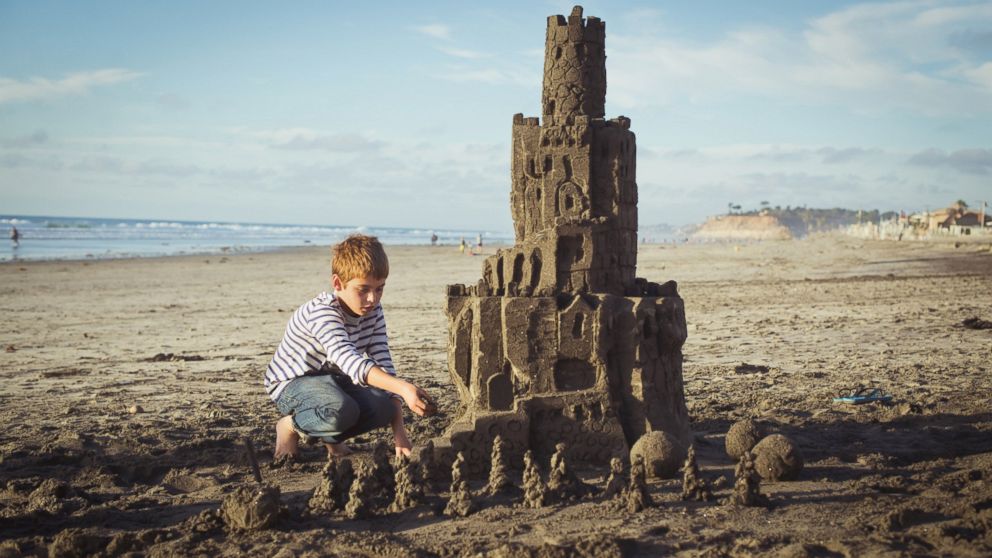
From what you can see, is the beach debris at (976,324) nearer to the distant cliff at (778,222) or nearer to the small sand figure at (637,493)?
the small sand figure at (637,493)

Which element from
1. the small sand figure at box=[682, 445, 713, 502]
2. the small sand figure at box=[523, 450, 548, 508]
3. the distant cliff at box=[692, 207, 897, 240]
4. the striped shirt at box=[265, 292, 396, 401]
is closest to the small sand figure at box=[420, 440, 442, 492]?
the striped shirt at box=[265, 292, 396, 401]

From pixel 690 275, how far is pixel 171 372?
2091 centimetres

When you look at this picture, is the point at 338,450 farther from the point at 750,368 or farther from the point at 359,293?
the point at 750,368

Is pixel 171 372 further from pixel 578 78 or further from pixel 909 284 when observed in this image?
pixel 909 284

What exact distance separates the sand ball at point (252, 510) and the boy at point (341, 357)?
86 cm

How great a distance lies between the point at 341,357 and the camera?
5.50m

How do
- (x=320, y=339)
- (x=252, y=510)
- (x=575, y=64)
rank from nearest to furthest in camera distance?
(x=252, y=510), (x=320, y=339), (x=575, y=64)

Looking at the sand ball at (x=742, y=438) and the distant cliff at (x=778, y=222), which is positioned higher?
the distant cliff at (x=778, y=222)

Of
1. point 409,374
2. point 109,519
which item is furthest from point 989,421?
point 109,519

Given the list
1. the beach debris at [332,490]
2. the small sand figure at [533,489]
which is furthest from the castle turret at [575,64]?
the beach debris at [332,490]

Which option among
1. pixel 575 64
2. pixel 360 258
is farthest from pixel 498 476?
pixel 575 64

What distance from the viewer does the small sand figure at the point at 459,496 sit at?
5.23m

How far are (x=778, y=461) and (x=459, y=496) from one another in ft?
7.11

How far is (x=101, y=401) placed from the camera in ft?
30.2
